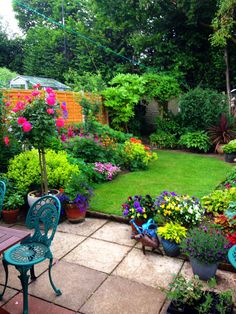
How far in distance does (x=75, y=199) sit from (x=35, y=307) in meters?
1.80

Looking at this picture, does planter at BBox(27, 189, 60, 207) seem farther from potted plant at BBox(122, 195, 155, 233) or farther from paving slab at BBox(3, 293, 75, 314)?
paving slab at BBox(3, 293, 75, 314)

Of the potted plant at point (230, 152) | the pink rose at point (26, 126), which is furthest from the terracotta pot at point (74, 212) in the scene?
the potted plant at point (230, 152)

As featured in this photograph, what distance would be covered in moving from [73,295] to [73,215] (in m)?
1.63

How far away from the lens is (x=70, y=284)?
103 inches

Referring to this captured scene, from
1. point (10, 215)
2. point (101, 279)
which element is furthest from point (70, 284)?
point (10, 215)

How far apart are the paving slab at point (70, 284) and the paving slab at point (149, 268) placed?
10.5 inches

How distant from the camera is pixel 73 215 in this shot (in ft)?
13.2

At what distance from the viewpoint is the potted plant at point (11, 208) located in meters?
4.08

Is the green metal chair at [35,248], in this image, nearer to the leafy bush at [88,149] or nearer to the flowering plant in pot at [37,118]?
the flowering plant in pot at [37,118]

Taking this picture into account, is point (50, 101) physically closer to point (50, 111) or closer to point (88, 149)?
point (50, 111)

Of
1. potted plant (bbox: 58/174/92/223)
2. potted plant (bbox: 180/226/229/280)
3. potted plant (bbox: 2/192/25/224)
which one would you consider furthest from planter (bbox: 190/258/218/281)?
potted plant (bbox: 2/192/25/224)

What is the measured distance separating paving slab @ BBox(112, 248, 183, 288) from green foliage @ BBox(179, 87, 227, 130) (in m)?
7.16

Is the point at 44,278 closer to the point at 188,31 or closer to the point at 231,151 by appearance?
the point at 231,151

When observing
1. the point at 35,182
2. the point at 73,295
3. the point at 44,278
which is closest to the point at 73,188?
the point at 35,182
